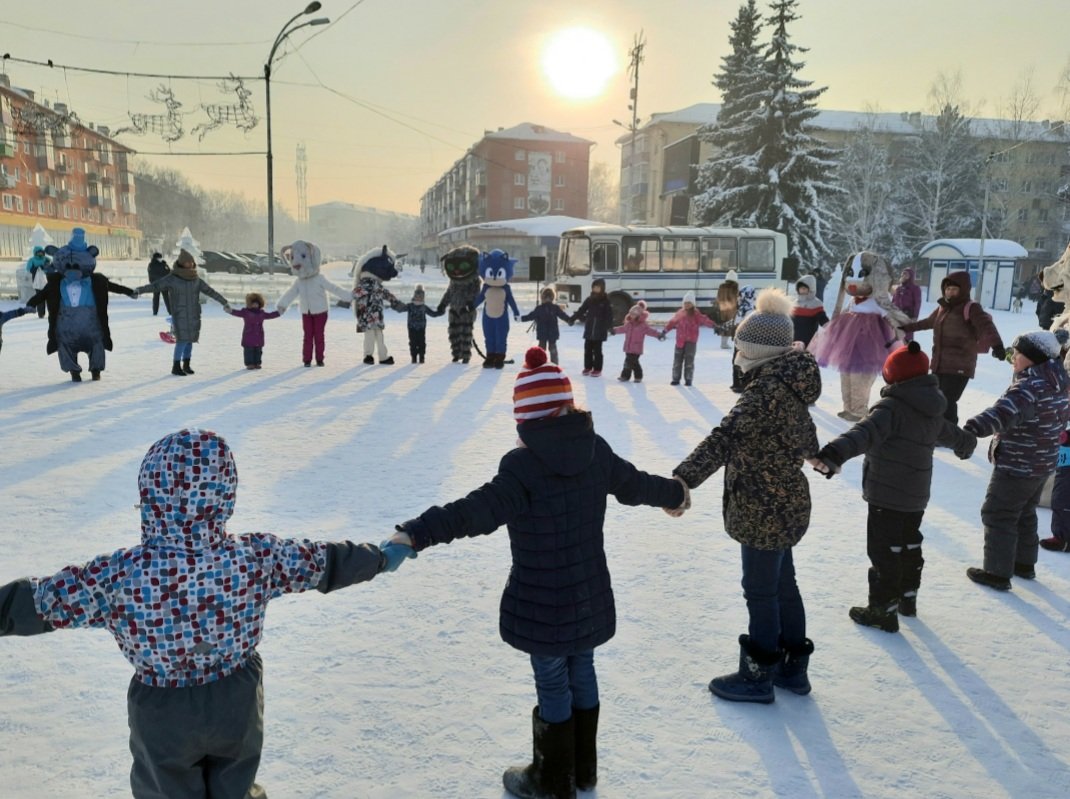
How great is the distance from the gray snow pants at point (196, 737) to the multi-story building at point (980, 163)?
36.8 m

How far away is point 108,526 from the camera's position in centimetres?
465

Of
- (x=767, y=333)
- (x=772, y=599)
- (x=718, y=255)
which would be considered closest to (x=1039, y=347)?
(x=767, y=333)

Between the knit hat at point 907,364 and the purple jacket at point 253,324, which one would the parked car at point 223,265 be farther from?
the knit hat at point 907,364

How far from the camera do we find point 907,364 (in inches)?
129

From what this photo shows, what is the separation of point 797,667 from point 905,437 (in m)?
1.16

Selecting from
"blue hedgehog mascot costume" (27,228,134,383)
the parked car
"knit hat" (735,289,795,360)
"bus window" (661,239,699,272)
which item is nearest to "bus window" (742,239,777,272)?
"bus window" (661,239,699,272)

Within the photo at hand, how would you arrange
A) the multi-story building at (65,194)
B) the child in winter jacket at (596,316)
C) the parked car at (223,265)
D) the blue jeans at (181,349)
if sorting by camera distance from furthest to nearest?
1. the multi-story building at (65,194)
2. the parked car at (223,265)
3. the child in winter jacket at (596,316)
4. the blue jeans at (181,349)

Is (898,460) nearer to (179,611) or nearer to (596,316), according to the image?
(179,611)

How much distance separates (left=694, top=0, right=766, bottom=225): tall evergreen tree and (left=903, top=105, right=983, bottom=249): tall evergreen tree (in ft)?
41.8

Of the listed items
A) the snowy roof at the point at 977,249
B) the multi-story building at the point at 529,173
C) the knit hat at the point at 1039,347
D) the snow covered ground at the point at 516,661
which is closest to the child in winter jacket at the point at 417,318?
the snow covered ground at the point at 516,661

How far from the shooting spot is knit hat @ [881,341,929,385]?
329 centimetres

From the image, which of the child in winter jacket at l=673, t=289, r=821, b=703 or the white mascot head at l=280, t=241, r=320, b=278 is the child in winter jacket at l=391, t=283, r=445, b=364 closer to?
the white mascot head at l=280, t=241, r=320, b=278

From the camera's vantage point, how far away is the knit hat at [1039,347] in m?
3.93

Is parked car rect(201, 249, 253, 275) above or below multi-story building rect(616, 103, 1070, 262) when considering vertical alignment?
below
